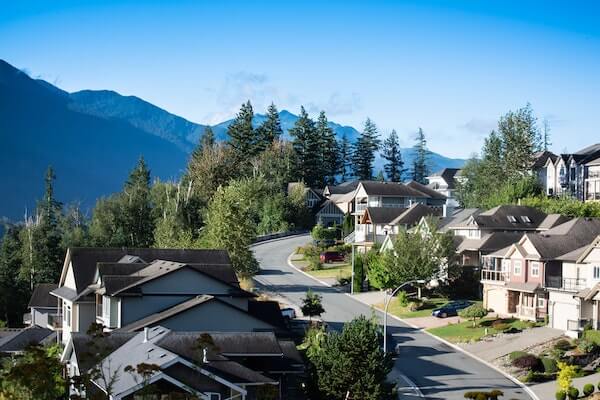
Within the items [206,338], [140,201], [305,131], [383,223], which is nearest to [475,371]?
[206,338]

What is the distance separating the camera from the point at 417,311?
7144 centimetres

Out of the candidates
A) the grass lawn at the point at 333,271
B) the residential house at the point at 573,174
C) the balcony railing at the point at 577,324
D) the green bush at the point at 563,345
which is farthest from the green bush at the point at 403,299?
the residential house at the point at 573,174

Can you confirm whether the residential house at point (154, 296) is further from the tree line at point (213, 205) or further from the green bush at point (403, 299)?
the green bush at point (403, 299)

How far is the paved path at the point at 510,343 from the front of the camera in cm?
5659

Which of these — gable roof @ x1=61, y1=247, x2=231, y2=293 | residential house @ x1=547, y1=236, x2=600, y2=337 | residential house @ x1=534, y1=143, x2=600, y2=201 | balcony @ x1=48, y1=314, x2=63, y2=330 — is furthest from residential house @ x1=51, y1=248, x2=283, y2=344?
residential house @ x1=534, y1=143, x2=600, y2=201

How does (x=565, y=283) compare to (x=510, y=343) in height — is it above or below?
above

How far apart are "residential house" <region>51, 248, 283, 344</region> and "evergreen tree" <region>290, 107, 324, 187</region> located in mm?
78599

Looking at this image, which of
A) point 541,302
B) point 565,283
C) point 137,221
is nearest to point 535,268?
point 541,302

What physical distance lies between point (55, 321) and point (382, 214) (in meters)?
45.9

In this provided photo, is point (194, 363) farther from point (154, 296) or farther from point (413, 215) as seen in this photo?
point (413, 215)

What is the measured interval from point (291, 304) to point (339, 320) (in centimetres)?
634

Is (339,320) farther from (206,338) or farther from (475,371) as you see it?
(206,338)

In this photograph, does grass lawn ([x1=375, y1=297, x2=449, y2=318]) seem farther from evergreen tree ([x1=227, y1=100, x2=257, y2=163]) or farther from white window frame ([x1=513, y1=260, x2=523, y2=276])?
evergreen tree ([x1=227, y1=100, x2=257, y2=163])

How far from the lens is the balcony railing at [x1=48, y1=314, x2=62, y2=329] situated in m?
60.0
